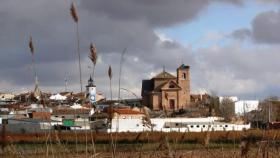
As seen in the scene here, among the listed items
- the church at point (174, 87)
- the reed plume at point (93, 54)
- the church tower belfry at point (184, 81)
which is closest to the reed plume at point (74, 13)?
the reed plume at point (93, 54)

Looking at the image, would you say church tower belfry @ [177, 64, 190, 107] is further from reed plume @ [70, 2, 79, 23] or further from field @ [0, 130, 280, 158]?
reed plume @ [70, 2, 79, 23]

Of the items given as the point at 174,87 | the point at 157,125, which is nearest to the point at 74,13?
the point at 157,125

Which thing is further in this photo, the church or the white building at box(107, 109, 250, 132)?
the church

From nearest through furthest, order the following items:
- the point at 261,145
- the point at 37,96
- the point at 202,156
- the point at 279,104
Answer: the point at 261,145
the point at 37,96
the point at 202,156
the point at 279,104

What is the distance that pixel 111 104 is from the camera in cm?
548

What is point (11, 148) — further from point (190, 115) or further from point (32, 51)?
point (190, 115)

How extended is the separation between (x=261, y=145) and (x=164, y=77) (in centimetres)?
12119

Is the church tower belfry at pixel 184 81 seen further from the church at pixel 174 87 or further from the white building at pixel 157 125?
the white building at pixel 157 125

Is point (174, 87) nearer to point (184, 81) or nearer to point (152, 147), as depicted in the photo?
point (184, 81)

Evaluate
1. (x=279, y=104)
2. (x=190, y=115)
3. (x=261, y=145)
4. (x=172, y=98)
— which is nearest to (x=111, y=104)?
(x=261, y=145)

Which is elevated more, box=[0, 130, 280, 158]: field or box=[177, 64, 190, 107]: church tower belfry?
box=[177, 64, 190, 107]: church tower belfry

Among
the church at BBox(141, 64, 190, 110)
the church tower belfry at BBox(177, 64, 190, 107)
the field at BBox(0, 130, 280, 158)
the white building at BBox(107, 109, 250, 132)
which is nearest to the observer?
the field at BBox(0, 130, 280, 158)

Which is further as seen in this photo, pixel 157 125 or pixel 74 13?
pixel 157 125

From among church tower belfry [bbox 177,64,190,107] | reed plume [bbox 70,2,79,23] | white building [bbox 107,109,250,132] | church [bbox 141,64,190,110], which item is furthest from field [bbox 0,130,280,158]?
church tower belfry [bbox 177,64,190,107]
